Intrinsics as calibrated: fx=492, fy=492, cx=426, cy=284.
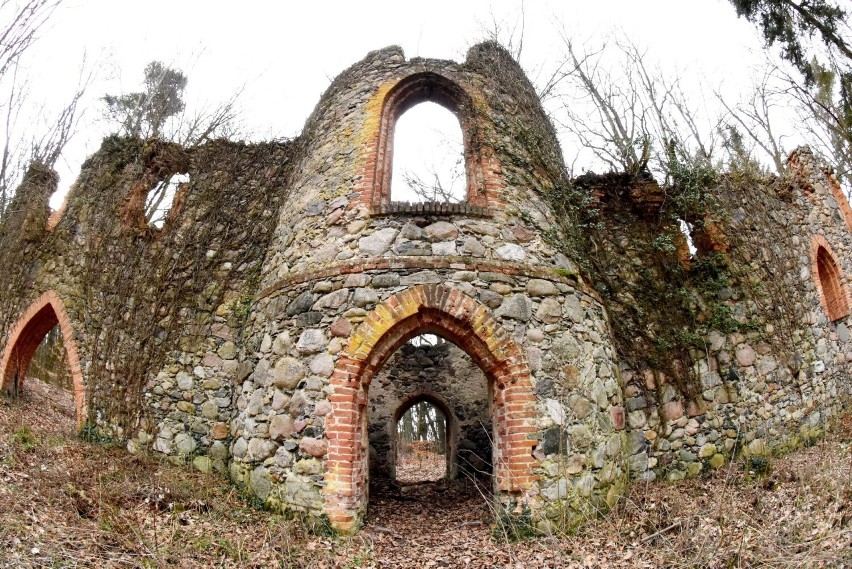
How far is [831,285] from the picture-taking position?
996 centimetres

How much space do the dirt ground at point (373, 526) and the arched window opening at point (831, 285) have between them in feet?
12.9

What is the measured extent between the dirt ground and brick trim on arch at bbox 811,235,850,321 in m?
3.93

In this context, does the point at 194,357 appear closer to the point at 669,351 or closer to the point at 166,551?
the point at 166,551

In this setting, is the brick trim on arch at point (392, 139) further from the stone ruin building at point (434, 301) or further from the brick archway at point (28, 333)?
the brick archway at point (28, 333)

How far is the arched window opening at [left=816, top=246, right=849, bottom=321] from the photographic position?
31.6 feet

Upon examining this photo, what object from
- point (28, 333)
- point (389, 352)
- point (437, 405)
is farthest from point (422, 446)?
point (389, 352)

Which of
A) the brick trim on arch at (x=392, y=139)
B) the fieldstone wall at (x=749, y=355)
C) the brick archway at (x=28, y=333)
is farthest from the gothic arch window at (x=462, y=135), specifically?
the brick archway at (x=28, y=333)

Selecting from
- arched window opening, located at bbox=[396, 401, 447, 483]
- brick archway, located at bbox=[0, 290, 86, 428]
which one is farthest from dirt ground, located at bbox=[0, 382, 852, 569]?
arched window opening, located at bbox=[396, 401, 447, 483]

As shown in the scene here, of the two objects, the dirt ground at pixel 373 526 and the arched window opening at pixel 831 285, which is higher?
the arched window opening at pixel 831 285

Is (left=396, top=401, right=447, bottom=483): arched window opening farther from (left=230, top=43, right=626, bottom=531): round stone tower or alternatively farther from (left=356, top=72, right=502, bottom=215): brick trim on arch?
(left=356, top=72, right=502, bottom=215): brick trim on arch

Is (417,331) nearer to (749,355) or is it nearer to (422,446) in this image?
(749,355)

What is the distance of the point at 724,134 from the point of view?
16.6 meters

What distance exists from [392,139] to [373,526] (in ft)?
17.3

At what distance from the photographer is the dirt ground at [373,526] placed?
4.10 meters
